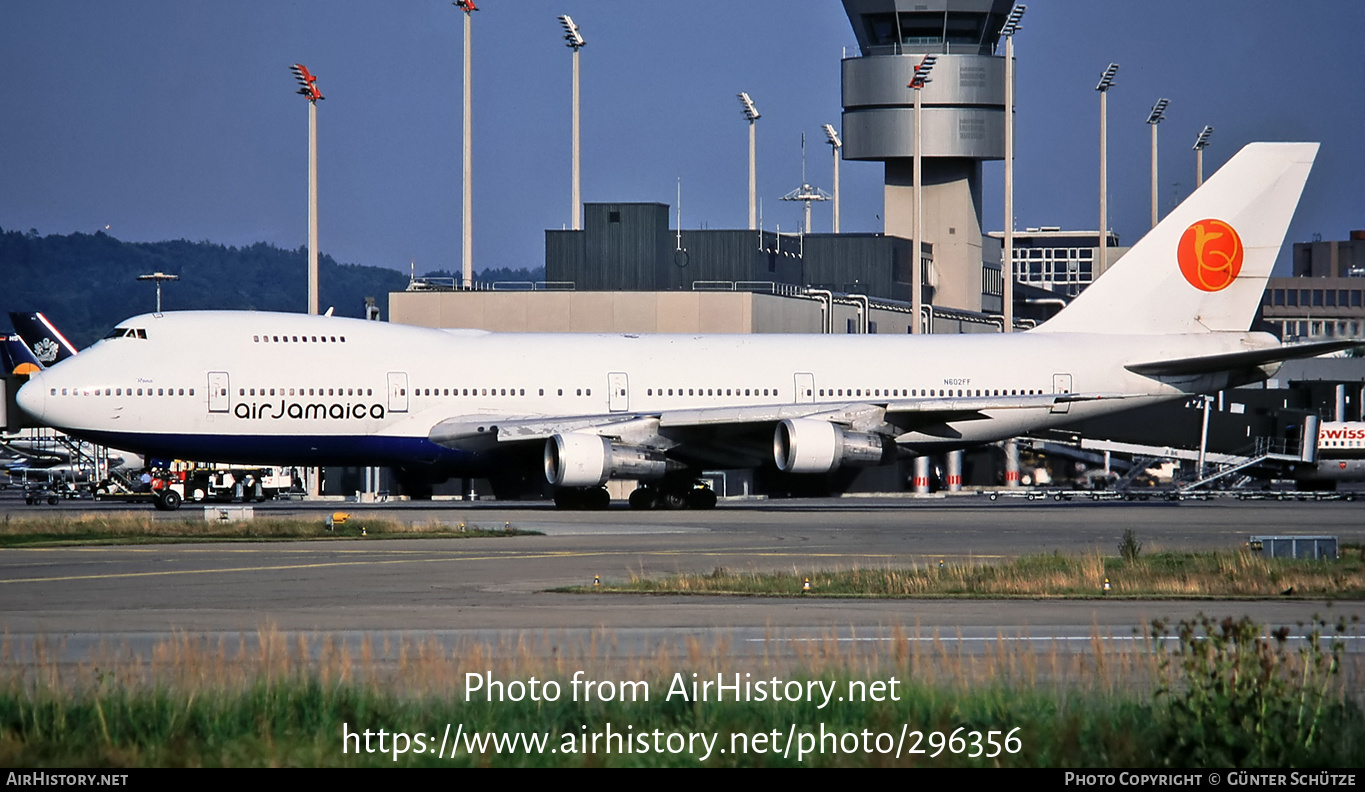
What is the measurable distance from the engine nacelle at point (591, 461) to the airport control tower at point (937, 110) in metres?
68.9

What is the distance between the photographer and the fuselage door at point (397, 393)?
141ft

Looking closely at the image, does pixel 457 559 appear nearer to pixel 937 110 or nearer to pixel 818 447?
pixel 818 447

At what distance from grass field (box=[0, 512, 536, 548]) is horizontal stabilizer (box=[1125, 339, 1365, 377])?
70.8 feet

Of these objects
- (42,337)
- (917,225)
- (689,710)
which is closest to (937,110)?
(917,225)

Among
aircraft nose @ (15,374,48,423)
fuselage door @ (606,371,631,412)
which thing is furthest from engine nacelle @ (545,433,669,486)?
aircraft nose @ (15,374,48,423)

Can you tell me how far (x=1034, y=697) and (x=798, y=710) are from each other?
1767 millimetres

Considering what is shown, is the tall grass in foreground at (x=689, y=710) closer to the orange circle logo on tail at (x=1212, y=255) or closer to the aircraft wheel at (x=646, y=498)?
the aircraft wheel at (x=646, y=498)

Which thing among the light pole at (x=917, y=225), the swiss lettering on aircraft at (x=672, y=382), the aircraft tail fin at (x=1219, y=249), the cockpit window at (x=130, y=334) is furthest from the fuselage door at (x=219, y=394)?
the light pole at (x=917, y=225)

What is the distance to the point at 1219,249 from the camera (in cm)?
4891

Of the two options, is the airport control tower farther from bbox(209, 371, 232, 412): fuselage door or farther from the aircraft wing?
bbox(209, 371, 232, 412): fuselage door

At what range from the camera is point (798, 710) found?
11531mm

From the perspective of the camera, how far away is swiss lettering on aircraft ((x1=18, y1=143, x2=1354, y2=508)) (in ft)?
138
